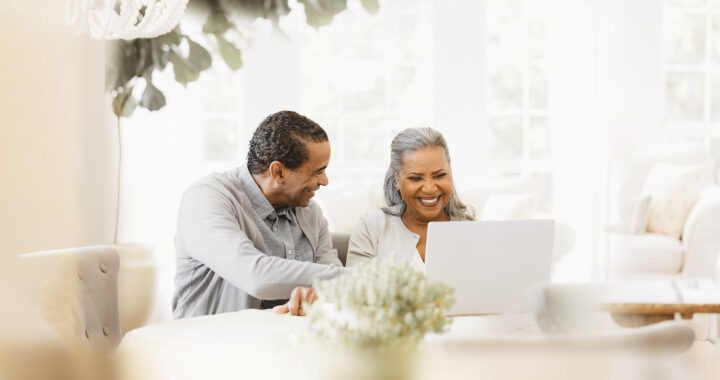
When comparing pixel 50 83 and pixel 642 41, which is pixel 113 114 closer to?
pixel 50 83

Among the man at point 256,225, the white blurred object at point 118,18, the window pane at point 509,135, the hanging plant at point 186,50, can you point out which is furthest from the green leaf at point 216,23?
the window pane at point 509,135

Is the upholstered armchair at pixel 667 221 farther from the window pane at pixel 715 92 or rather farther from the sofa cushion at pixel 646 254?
the window pane at pixel 715 92

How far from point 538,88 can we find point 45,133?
35.9 inches

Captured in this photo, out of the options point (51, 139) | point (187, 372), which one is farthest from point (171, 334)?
point (51, 139)

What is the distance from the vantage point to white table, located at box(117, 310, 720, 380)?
106 centimetres

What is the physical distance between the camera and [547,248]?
3.74 ft

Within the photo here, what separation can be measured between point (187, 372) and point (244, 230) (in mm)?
357

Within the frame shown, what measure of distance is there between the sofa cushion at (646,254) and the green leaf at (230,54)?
2.85ft

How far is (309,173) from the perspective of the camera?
1.40 metres

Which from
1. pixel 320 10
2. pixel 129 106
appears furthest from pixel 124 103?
pixel 320 10

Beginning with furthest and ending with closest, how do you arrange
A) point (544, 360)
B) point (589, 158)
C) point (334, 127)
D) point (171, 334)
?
1. point (334, 127)
2. point (589, 158)
3. point (544, 360)
4. point (171, 334)

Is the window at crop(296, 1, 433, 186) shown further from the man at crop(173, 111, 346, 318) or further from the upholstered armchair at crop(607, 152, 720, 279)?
the upholstered armchair at crop(607, 152, 720, 279)

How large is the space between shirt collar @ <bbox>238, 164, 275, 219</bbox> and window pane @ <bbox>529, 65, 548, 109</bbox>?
565 millimetres

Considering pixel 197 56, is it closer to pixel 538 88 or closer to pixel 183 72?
pixel 183 72
